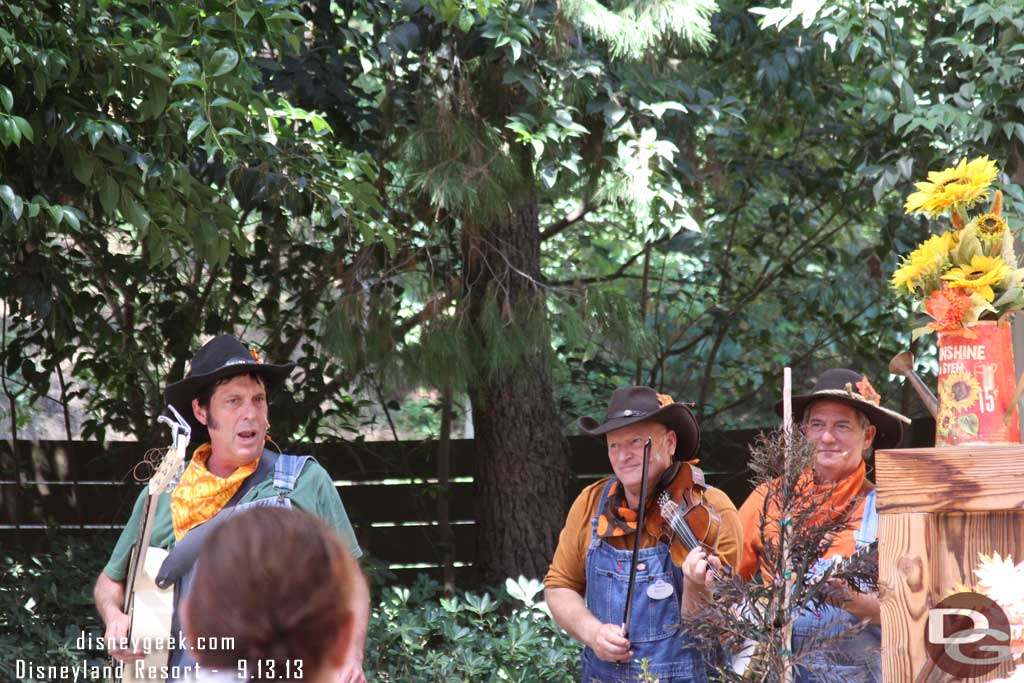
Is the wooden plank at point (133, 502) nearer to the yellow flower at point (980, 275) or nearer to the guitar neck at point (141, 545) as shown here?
the guitar neck at point (141, 545)

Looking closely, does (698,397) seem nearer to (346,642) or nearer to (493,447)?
(493,447)

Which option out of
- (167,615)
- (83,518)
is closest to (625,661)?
(167,615)

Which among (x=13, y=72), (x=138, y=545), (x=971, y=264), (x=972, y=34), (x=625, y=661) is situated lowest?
(x=625, y=661)

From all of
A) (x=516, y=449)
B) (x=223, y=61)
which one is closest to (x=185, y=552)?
(x=223, y=61)

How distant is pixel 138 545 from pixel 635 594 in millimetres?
1234

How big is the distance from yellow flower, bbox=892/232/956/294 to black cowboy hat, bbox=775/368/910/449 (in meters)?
0.95

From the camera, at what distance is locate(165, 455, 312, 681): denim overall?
284 centimetres

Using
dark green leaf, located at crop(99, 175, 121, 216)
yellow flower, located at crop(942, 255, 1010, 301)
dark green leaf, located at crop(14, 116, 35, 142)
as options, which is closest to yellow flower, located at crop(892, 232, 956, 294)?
yellow flower, located at crop(942, 255, 1010, 301)

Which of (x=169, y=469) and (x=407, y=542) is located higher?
(x=169, y=469)

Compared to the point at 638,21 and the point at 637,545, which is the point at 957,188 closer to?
the point at 637,545

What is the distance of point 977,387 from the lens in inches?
83.7

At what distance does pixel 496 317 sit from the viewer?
16.6ft

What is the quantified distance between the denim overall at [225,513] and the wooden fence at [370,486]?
3.30 metres

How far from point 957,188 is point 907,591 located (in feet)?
2.43
